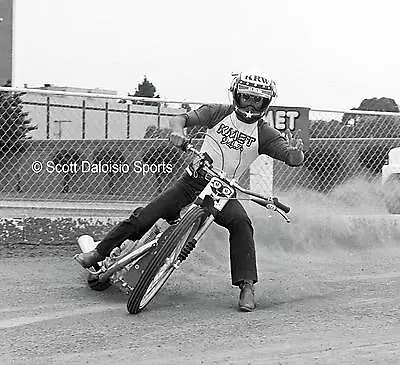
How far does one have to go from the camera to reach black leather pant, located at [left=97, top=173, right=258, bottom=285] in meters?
6.40

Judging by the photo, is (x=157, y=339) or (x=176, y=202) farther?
(x=176, y=202)

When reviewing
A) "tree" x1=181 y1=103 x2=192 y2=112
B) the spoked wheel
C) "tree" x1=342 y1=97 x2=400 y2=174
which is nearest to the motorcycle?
the spoked wheel

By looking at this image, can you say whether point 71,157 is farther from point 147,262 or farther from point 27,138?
point 147,262

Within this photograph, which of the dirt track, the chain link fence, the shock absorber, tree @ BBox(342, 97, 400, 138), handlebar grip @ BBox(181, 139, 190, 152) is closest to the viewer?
the dirt track

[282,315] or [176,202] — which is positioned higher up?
[176,202]

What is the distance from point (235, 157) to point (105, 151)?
281 cm

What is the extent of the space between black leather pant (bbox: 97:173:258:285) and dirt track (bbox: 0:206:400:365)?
37 cm

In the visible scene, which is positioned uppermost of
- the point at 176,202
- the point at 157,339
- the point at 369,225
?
the point at 176,202

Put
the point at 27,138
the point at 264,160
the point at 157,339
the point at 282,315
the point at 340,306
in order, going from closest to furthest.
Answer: the point at 157,339
the point at 282,315
the point at 340,306
the point at 27,138
the point at 264,160

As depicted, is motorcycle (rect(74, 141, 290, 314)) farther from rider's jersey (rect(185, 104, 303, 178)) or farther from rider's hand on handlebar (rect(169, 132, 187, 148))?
rider's jersey (rect(185, 104, 303, 178))

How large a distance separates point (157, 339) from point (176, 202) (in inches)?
60.8

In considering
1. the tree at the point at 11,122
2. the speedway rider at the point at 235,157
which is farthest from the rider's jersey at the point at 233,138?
the tree at the point at 11,122

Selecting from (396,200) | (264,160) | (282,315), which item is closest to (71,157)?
(264,160)

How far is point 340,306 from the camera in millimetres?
6438
